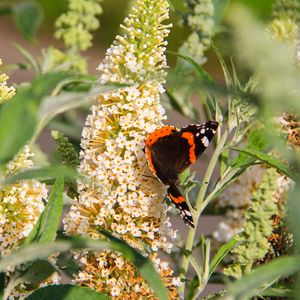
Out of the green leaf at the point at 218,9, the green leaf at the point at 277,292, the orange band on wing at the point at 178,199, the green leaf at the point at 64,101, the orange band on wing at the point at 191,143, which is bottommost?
the green leaf at the point at 64,101

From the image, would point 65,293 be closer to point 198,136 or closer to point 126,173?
point 126,173

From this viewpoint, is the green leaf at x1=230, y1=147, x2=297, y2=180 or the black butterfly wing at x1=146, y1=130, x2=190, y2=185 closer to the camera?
the green leaf at x1=230, y1=147, x2=297, y2=180

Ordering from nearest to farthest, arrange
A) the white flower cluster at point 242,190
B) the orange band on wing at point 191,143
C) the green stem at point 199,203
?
the green stem at point 199,203
the orange band on wing at point 191,143
the white flower cluster at point 242,190

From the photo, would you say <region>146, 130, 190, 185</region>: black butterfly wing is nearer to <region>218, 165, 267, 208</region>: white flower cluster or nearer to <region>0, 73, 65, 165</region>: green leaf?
<region>218, 165, 267, 208</region>: white flower cluster

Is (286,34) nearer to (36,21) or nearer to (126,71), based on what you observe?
(126,71)

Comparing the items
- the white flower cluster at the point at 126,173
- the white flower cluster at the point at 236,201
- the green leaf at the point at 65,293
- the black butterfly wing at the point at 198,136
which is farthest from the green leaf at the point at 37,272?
the white flower cluster at the point at 236,201

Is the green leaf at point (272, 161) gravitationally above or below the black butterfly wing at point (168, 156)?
below

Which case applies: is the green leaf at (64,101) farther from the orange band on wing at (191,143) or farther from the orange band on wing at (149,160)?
the orange band on wing at (191,143)

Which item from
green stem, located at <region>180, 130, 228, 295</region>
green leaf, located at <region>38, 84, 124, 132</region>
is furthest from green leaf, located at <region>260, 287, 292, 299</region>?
green leaf, located at <region>38, 84, 124, 132</region>
